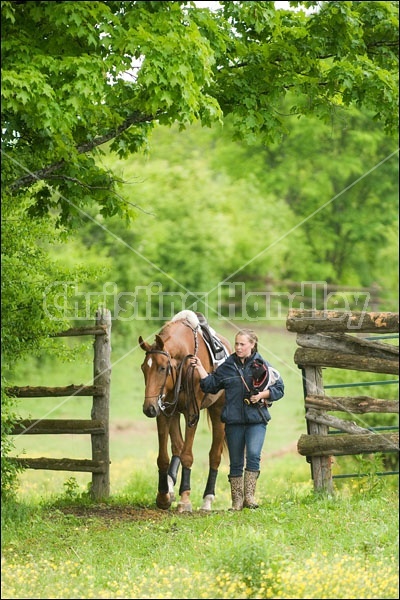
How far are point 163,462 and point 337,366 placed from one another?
8.10ft

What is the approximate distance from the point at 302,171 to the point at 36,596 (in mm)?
33414

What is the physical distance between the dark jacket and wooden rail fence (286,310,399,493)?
2.07 feet

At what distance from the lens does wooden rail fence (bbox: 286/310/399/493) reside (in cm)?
1015

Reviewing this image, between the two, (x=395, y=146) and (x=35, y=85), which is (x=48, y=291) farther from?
(x=395, y=146)

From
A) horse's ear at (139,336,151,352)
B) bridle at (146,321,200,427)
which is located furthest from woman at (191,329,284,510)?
horse's ear at (139,336,151,352)

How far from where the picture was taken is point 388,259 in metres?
36.3

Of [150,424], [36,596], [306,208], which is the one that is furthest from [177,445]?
[306,208]

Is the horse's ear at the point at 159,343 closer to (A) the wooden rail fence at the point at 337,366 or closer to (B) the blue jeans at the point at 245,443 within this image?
(B) the blue jeans at the point at 245,443

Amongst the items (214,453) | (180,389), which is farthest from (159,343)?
(214,453)

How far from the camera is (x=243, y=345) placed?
408 inches

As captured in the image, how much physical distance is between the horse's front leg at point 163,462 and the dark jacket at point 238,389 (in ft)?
3.08

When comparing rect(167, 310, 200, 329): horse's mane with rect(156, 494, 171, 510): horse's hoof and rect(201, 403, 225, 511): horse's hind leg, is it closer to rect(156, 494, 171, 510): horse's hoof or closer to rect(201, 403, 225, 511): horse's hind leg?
rect(201, 403, 225, 511): horse's hind leg

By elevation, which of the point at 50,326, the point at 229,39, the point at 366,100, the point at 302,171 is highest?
the point at 302,171

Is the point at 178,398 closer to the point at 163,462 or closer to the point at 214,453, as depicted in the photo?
the point at 163,462
